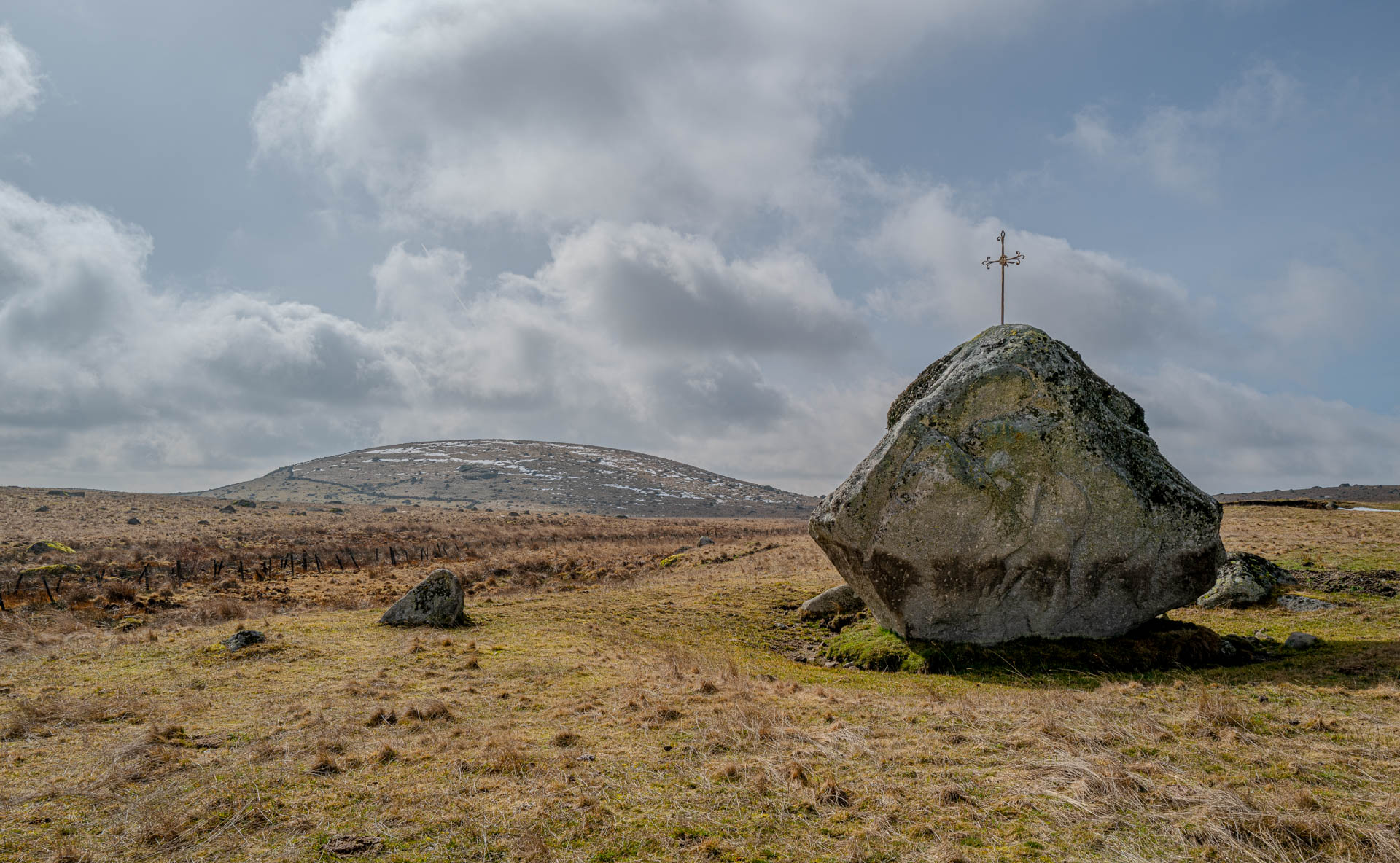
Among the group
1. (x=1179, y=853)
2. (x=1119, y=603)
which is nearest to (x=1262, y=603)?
(x=1119, y=603)

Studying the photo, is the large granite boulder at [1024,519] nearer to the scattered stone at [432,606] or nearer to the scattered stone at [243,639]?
the scattered stone at [432,606]

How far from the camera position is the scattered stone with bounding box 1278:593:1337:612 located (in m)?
15.7

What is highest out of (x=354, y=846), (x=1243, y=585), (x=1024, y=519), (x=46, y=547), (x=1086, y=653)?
(x=1024, y=519)

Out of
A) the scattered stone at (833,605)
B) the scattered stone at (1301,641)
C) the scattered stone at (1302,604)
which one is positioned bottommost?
the scattered stone at (833,605)

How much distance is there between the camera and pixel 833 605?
19141mm

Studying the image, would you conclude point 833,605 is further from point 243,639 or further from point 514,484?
point 514,484

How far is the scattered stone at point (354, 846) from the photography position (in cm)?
584

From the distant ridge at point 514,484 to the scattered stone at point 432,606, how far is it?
10461cm

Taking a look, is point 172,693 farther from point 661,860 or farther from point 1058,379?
point 1058,379

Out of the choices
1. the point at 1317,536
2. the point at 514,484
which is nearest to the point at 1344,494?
the point at 1317,536

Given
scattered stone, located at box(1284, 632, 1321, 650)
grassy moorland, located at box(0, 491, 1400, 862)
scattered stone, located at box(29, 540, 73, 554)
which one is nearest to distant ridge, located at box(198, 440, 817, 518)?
Answer: scattered stone, located at box(29, 540, 73, 554)

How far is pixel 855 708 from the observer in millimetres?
9977

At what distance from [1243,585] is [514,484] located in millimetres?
147715

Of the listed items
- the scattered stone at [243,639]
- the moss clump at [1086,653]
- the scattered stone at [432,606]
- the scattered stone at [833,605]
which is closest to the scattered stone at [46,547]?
the scattered stone at [432,606]
